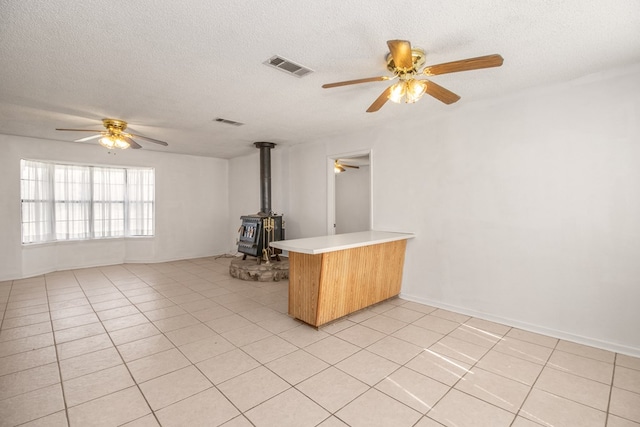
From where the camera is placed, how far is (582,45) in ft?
7.37

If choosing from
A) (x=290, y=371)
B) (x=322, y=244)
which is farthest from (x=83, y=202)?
(x=290, y=371)

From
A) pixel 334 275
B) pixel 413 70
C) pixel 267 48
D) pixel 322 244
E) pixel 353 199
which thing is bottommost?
pixel 334 275

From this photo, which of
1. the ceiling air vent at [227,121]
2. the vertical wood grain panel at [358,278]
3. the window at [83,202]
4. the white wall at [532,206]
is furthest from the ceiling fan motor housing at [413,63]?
the window at [83,202]

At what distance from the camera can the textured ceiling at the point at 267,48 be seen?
5.97 feet

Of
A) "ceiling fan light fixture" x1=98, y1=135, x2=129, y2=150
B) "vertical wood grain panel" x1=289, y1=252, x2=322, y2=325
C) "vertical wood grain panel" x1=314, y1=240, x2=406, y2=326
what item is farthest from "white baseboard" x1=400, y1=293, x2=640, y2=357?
"ceiling fan light fixture" x1=98, y1=135, x2=129, y2=150

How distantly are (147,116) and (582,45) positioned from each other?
4655mm

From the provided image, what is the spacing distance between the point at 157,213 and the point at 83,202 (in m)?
1.36

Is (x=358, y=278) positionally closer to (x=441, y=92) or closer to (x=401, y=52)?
(x=441, y=92)

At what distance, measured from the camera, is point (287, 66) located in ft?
8.34

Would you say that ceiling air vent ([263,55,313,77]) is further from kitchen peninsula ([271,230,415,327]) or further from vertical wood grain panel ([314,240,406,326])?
vertical wood grain panel ([314,240,406,326])

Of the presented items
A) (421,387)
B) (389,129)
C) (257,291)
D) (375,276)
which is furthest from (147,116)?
(421,387)

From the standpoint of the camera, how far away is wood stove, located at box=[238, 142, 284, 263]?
215 inches

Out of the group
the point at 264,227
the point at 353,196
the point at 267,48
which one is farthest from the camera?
the point at 353,196

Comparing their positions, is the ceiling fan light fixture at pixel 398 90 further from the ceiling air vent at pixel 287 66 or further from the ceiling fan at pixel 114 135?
the ceiling fan at pixel 114 135
